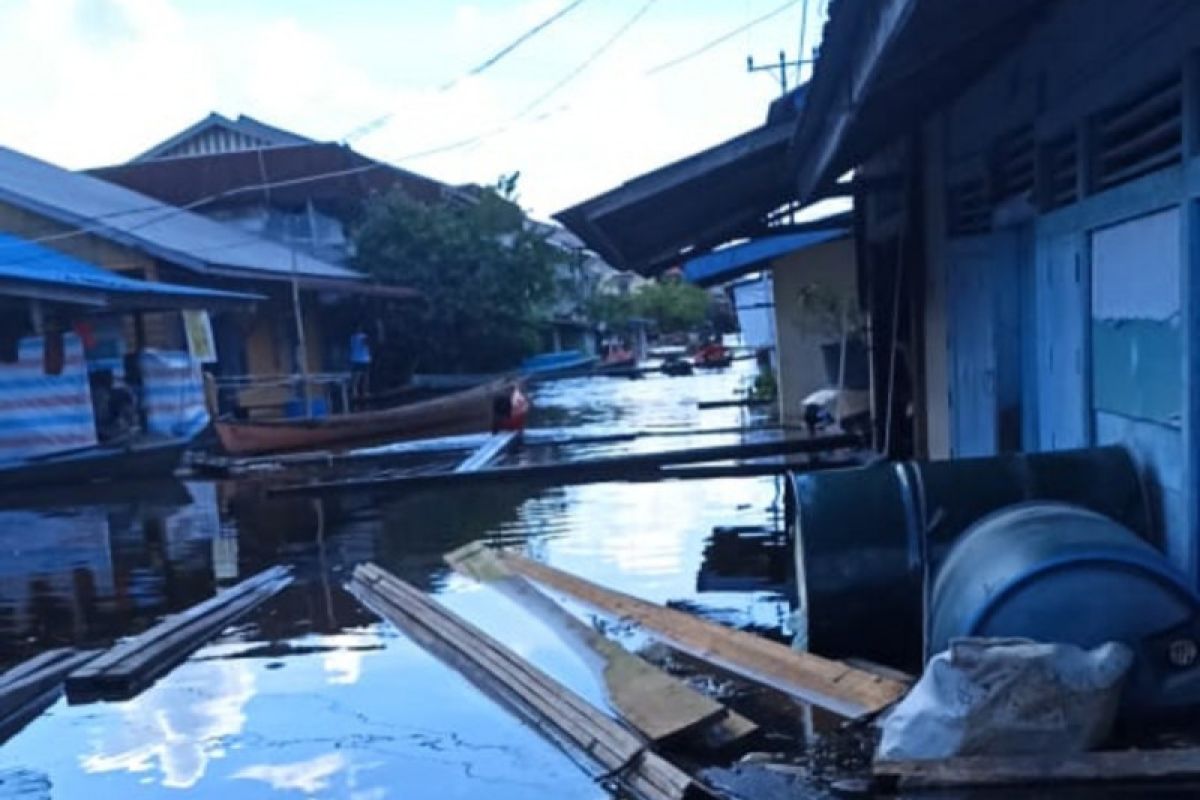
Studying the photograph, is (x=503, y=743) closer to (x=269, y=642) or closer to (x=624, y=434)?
(x=269, y=642)

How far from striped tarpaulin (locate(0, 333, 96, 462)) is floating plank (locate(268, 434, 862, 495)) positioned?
20.0ft

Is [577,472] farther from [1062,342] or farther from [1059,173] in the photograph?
[1059,173]

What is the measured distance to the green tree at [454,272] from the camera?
30625 mm

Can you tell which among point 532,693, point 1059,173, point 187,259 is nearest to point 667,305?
point 187,259

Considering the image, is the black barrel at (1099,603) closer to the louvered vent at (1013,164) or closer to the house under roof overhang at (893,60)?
the house under roof overhang at (893,60)

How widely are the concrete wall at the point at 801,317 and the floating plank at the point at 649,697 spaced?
1219 cm

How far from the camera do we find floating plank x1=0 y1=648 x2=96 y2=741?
5.68 m

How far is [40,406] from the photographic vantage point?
53.7ft

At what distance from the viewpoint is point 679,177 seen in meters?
8.51

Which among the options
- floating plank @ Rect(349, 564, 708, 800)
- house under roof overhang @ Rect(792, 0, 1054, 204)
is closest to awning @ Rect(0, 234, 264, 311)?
floating plank @ Rect(349, 564, 708, 800)

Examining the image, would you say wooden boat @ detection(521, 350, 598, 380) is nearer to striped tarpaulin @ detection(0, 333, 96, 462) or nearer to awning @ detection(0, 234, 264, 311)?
awning @ detection(0, 234, 264, 311)

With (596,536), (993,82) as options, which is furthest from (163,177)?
(993,82)

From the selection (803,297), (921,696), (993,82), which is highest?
(993,82)

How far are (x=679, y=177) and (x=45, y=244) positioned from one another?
18038 mm
